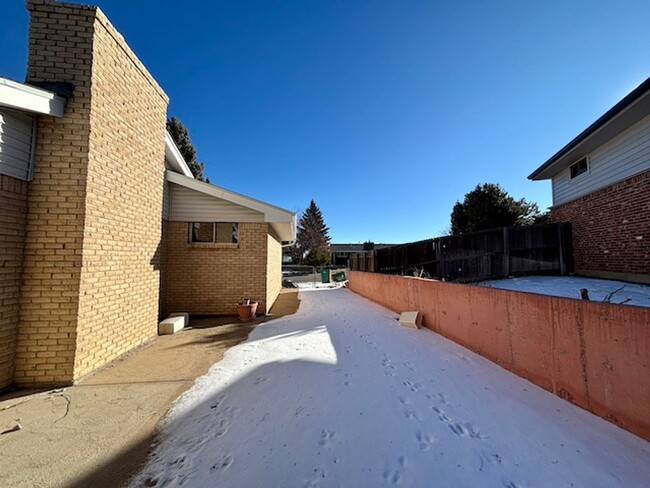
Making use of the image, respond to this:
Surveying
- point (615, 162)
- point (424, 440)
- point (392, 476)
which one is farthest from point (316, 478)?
point (615, 162)

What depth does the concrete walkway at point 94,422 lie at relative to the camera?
2.11 m

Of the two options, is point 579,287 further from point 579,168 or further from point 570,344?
point 570,344

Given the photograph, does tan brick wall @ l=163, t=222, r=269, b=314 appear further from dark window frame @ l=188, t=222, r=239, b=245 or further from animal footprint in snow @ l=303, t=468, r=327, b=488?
animal footprint in snow @ l=303, t=468, r=327, b=488

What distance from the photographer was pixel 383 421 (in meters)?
2.64

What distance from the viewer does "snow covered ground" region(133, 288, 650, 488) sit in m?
1.98

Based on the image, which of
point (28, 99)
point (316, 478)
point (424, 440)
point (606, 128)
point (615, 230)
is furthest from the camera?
point (615, 230)

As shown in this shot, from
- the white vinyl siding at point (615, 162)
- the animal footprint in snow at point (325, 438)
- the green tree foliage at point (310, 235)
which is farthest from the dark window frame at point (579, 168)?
the green tree foliage at point (310, 235)

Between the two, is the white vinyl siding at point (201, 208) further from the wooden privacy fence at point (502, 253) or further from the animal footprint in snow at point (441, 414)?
the wooden privacy fence at point (502, 253)

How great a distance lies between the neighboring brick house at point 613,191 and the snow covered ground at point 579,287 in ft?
2.58

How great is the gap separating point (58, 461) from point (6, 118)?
4.11m

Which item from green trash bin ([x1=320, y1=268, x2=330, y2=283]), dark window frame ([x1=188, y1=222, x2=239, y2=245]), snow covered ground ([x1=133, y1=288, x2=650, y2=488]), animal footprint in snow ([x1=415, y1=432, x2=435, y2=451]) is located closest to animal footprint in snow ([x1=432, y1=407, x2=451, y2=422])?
snow covered ground ([x1=133, y1=288, x2=650, y2=488])

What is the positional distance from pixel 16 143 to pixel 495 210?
2261cm

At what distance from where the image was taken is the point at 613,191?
904 centimetres

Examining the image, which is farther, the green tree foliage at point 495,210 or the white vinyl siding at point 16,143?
the green tree foliage at point 495,210
